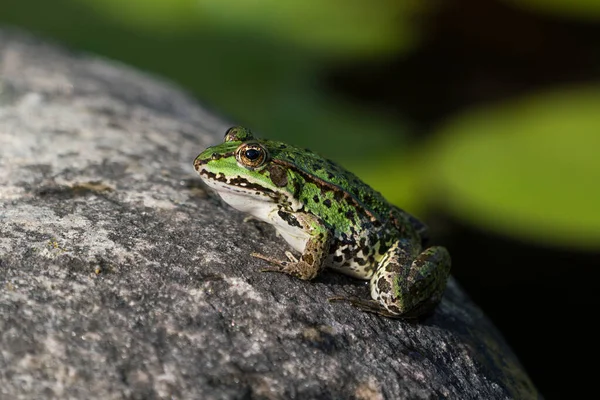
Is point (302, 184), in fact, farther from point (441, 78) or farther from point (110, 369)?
point (441, 78)

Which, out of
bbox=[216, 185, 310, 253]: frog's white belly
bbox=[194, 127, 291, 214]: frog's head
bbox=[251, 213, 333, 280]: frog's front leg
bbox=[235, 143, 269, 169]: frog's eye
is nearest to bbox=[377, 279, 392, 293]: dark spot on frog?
bbox=[251, 213, 333, 280]: frog's front leg

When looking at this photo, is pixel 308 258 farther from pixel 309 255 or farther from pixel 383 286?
pixel 383 286

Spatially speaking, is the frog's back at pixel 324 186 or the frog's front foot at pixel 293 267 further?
the frog's back at pixel 324 186

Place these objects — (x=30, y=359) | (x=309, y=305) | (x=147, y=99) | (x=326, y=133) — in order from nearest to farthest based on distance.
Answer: (x=30, y=359), (x=309, y=305), (x=147, y=99), (x=326, y=133)

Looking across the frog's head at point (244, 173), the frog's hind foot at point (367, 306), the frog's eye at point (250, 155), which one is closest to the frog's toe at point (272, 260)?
the frog's hind foot at point (367, 306)

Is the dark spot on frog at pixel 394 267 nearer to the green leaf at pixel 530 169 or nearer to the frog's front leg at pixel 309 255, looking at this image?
the frog's front leg at pixel 309 255

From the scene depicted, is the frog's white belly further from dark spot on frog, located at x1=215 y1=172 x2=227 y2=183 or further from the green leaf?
the green leaf

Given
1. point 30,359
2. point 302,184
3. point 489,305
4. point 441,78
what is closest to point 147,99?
point 302,184
